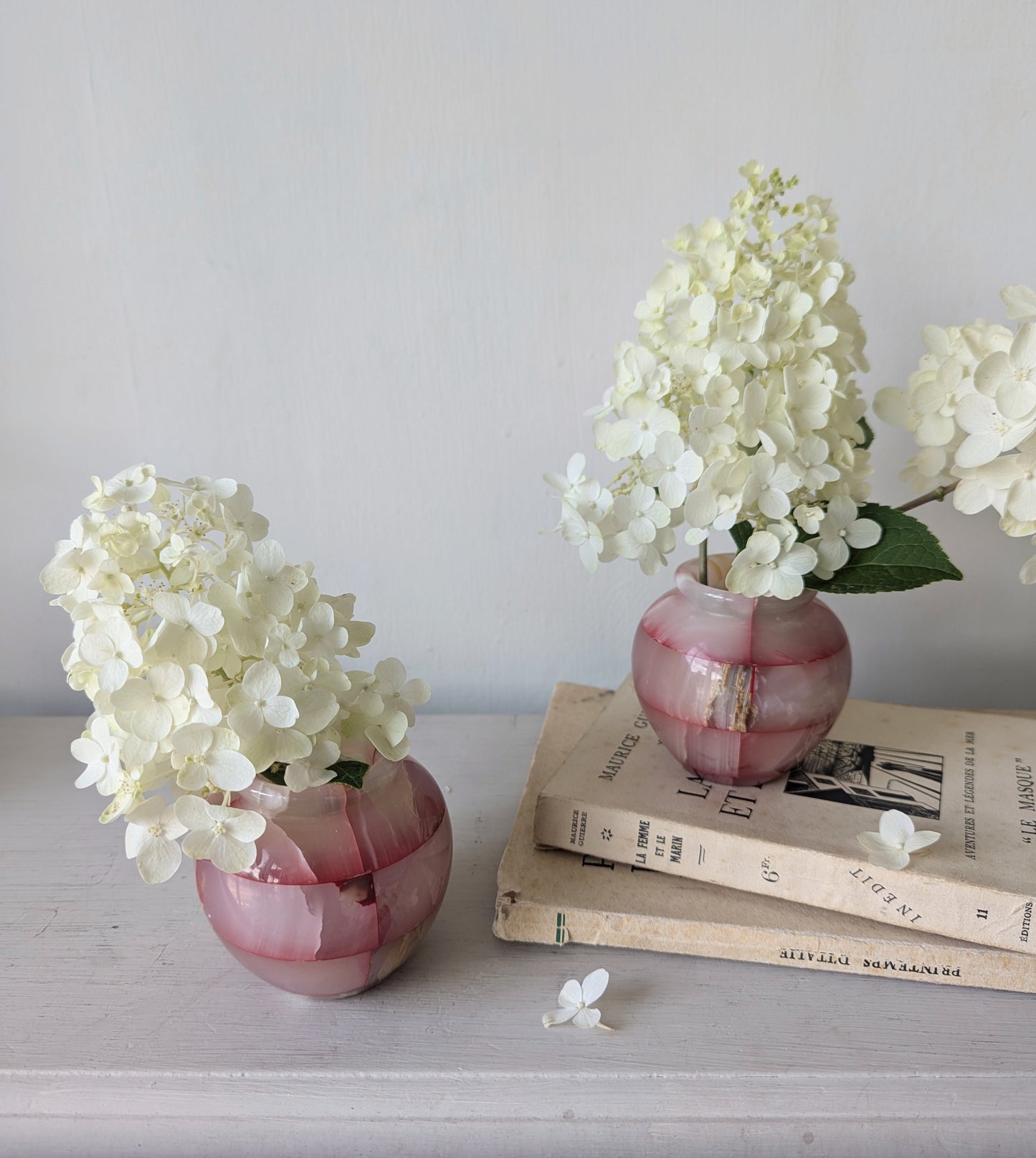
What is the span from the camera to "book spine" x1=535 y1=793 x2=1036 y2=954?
1.54 ft

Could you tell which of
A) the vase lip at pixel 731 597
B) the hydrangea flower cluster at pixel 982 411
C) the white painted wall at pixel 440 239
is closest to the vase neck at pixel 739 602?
the vase lip at pixel 731 597

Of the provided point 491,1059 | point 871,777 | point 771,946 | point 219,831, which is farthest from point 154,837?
point 871,777

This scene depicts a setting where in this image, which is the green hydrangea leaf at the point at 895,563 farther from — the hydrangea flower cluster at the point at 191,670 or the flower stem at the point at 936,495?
the hydrangea flower cluster at the point at 191,670

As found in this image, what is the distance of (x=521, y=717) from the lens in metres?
0.81

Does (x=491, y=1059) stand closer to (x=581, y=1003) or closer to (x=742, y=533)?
(x=581, y=1003)

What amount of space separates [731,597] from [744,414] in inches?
5.2

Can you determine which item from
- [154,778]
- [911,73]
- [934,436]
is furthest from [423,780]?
[911,73]

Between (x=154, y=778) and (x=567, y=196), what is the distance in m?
0.53

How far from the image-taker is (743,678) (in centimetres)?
54

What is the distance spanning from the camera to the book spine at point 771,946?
473 mm

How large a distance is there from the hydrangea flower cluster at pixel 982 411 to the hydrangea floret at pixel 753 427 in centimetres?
4

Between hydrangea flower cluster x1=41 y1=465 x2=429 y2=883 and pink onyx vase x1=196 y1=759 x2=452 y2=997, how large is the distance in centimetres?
2

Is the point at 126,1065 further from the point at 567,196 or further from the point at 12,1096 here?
the point at 567,196

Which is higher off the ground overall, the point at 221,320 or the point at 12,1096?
the point at 221,320
